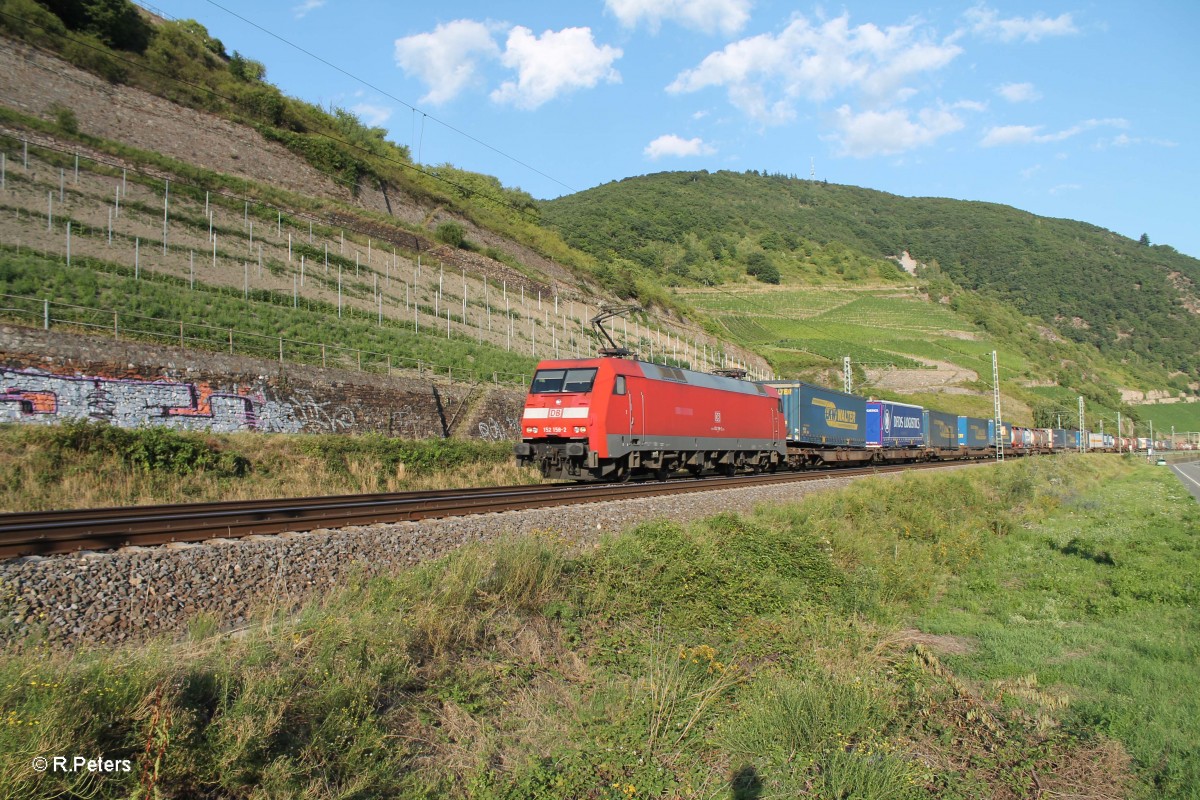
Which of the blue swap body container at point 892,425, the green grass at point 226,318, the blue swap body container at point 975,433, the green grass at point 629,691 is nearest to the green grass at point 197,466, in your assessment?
the green grass at point 226,318

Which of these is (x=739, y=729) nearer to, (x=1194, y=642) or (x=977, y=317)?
(x=1194, y=642)

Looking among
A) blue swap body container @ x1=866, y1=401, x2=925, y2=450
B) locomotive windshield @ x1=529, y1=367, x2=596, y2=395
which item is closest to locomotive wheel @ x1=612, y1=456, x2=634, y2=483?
locomotive windshield @ x1=529, y1=367, x2=596, y2=395

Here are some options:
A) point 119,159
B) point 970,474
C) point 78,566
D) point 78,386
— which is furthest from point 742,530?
point 119,159

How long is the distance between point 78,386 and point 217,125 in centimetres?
3170

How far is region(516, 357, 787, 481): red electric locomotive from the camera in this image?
17766 millimetres

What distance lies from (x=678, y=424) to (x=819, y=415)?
13613 millimetres

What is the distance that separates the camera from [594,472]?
59.4 feet

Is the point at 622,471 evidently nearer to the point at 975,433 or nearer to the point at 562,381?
the point at 562,381

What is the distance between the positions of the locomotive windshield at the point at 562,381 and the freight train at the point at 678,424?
0.10 ft

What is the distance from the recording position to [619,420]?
18.2 metres

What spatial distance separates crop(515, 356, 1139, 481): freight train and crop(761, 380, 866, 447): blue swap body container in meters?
0.05

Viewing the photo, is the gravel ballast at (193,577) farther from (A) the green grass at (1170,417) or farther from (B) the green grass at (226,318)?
(A) the green grass at (1170,417)

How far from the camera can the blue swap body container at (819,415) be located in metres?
30.9

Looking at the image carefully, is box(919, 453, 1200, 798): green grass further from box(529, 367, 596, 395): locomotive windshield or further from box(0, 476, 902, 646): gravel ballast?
box(529, 367, 596, 395): locomotive windshield
